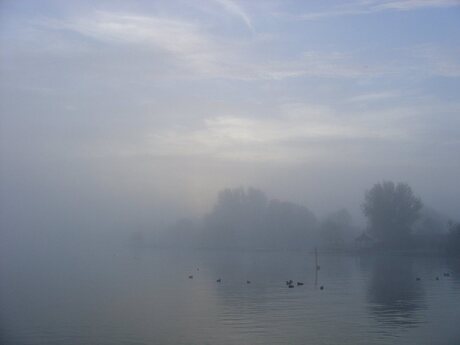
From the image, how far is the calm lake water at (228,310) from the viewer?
64.1 ft

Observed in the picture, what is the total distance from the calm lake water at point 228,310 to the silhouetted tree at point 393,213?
32.4 m

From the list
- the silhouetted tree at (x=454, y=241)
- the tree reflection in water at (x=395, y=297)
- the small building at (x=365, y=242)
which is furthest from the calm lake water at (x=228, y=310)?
the small building at (x=365, y=242)

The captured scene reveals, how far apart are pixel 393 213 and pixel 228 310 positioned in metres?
52.6

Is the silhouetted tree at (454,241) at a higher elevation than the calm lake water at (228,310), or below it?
higher

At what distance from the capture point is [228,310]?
2577cm

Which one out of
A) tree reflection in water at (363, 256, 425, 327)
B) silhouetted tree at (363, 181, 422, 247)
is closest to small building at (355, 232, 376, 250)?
silhouetted tree at (363, 181, 422, 247)

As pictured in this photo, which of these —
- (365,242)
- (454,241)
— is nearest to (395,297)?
Answer: (454,241)

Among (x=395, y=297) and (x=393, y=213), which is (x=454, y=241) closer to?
(x=393, y=213)

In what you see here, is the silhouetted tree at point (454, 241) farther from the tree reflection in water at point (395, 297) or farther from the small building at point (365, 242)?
the tree reflection in water at point (395, 297)

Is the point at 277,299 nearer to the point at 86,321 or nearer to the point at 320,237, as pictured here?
the point at 86,321

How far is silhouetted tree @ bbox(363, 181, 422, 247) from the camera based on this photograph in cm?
7450

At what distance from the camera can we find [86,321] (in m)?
22.5

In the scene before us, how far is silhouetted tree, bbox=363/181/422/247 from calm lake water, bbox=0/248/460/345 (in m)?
32.4

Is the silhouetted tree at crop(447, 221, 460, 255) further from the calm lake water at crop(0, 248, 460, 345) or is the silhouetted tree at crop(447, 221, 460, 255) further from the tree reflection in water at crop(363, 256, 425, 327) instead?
the calm lake water at crop(0, 248, 460, 345)
